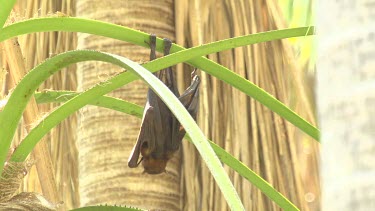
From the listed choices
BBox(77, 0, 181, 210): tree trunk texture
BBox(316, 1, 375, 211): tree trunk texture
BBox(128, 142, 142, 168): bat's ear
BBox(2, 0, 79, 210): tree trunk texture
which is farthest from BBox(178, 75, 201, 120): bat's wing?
BBox(316, 1, 375, 211): tree trunk texture

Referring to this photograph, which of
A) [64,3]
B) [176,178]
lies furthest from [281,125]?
[64,3]

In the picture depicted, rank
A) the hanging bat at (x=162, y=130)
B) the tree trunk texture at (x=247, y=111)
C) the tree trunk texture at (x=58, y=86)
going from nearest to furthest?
→ the hanging bat at (x=162, y=130) → the tree trunk texture at (x=247, y=111) → the tree trunk texture at (x=58, y=86)

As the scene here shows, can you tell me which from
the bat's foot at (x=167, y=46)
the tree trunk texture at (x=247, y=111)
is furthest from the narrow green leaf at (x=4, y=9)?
the tree trunk texture at (x=247, y=111)

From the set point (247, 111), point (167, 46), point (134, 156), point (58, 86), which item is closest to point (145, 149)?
point (134, 156)

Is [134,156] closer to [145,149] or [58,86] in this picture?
[145,149]

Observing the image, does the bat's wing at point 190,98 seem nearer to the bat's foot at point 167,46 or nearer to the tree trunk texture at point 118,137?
the bat's foot at point 167,46

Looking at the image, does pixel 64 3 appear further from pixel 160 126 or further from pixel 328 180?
pixel 328 180
